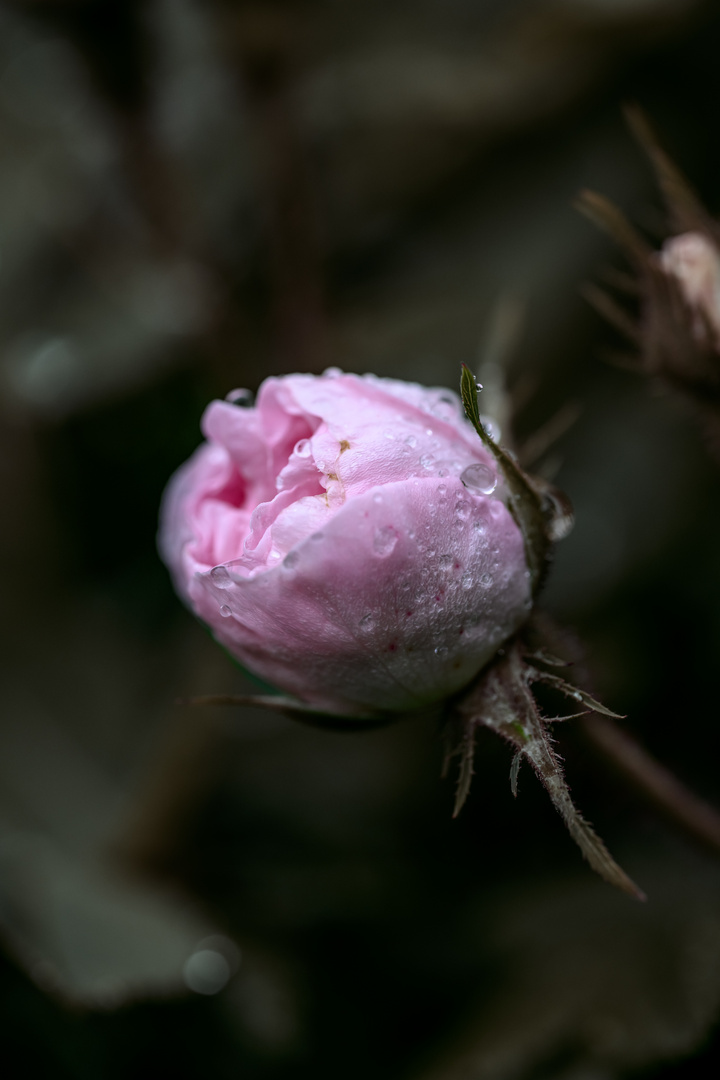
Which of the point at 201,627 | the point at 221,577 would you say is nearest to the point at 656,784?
the point at 221,577

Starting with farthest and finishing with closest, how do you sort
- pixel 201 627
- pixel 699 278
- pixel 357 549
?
pixel 201 627 → pixel 699 278 → pixel 357 549

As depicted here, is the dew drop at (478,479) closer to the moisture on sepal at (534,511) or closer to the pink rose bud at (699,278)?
the moisture on sepal at (534,511)

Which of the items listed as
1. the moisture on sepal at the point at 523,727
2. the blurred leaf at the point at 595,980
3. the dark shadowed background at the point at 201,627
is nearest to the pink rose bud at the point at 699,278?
the dark shadowed background at the point at 201,627

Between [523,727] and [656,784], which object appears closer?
[523,727]

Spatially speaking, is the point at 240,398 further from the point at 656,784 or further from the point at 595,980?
the point at 595,980

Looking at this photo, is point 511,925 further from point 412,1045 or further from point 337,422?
point 337,422

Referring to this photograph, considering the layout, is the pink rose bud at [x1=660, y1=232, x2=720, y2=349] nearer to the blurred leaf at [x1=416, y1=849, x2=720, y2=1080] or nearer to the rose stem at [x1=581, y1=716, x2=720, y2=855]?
the rose stem at [x1=581, y1=716, x2=720, y2=855]

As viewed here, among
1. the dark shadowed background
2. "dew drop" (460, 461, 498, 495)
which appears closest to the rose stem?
the dark shadowed background
